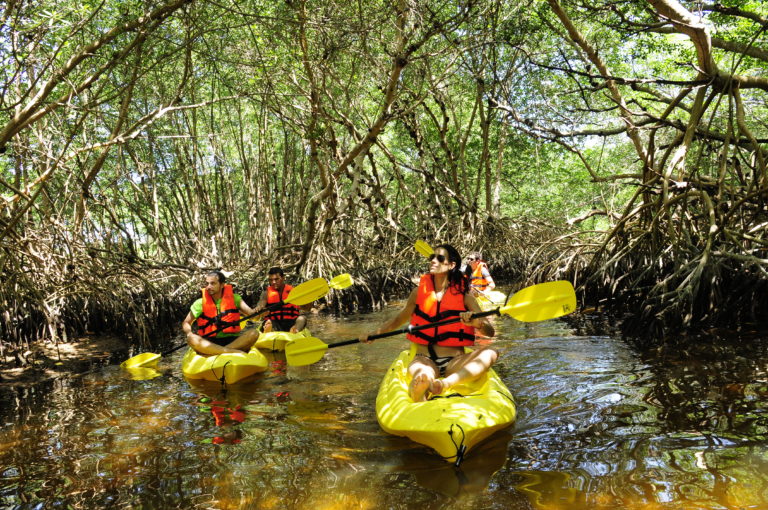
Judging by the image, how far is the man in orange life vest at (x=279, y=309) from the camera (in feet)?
20.5

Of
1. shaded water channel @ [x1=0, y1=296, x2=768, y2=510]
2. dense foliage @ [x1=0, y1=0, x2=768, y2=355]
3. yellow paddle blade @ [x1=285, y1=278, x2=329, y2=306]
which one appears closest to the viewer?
shaded water channel @ [x1=0, y1=296, x2=768, y2=510]

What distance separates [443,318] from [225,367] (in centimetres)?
209

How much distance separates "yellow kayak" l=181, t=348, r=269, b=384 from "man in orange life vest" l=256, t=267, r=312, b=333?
1128 millimetres

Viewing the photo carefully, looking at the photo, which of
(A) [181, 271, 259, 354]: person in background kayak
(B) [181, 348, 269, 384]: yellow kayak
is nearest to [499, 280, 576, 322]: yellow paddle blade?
(B) [181, 348, 269, 384]: yellow kayak

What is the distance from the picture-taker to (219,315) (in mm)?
5332

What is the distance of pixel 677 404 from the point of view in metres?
3.30

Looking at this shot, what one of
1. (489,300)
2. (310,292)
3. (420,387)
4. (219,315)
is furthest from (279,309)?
(420,387)

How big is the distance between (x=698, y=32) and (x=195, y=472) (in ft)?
15.5

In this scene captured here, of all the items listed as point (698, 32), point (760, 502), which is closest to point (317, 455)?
point (760, 502)

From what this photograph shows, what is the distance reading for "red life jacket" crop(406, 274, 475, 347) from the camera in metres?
3.69

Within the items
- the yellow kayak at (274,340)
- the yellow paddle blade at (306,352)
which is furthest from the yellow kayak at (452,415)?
the yellow kayak at (274,340)

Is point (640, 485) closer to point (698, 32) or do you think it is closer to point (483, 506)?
point (483, 506)

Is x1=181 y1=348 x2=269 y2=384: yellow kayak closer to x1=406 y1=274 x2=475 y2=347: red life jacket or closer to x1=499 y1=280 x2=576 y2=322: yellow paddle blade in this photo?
x1=406 y1=274 x2=475 y2=347: red life jacket

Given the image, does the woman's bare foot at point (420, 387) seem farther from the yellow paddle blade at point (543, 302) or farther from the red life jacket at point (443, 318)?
the yellow paddle blade at point (543, 302)
